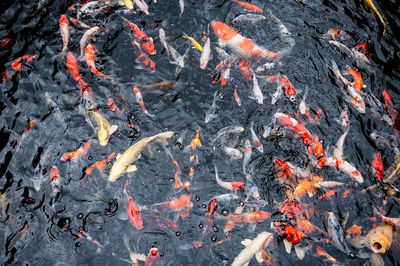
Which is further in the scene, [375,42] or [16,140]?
[375,42]

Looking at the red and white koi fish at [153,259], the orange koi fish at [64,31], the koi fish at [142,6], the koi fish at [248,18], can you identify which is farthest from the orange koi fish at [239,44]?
the red and white koi fish at [153,259]

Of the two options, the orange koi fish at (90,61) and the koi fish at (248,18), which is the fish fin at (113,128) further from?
the koi fish at (248,18)

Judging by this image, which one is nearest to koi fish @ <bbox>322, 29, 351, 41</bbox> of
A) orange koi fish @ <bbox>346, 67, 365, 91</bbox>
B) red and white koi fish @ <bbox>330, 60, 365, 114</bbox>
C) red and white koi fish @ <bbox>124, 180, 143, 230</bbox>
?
orange koi fish @ <bbox>346, 67, 365, 91</bbox>

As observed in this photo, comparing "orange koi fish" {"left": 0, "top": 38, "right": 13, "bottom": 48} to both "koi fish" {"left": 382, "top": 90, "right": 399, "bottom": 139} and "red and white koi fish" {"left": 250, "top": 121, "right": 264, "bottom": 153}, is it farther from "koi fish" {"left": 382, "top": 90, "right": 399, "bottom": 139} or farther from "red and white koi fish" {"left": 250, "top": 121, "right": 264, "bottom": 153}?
"koi fish" {"left": 382, "top": 90, "right": 399, "bottom": 139}

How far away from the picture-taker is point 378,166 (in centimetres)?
405

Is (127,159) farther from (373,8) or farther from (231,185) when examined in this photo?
(373,8)

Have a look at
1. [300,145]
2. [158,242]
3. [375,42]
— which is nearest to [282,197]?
[300,145]

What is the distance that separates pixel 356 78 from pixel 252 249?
293 cm

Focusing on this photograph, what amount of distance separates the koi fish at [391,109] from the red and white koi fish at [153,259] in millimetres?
3396

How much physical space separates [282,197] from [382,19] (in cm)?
360

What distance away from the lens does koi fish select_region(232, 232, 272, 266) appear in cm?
346

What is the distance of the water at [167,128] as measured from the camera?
3.59 metres

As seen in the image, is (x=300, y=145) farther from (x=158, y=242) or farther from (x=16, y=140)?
(x=16, y=140)

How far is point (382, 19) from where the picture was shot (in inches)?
208
